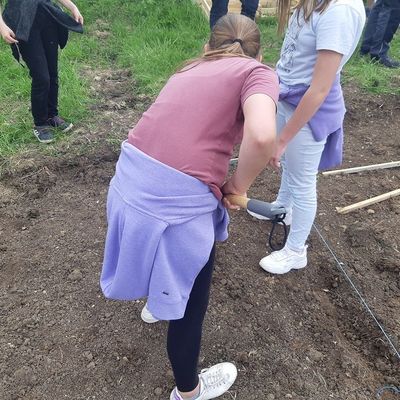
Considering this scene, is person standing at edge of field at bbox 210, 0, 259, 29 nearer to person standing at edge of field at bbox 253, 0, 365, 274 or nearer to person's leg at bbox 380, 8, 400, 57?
person's leg at bbox 380, 8, 400, 57

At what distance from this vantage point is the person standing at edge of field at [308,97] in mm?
1771

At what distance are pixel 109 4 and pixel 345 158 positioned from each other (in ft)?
15.8

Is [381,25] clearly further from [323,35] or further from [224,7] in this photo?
[323,35]

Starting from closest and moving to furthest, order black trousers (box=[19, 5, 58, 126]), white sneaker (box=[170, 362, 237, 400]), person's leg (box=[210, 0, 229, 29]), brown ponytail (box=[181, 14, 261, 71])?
1. brown ponytail (box=[181, 14, 261, 71])
2. white sneaker (box=[170, 362, 237, 400])
3. black trousers (box=[19, 5, 58, 126])
4. person's leg (box=[210, 0, 229, 29])

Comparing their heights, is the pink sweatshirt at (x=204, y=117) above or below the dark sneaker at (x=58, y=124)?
above

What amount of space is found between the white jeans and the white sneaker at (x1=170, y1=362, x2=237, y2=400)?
84 cm

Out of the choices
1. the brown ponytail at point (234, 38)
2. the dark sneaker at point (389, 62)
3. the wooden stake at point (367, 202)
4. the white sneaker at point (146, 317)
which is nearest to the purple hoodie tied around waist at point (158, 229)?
the brown ponytail at point (234, 38)

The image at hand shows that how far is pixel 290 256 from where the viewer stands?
2633 mm

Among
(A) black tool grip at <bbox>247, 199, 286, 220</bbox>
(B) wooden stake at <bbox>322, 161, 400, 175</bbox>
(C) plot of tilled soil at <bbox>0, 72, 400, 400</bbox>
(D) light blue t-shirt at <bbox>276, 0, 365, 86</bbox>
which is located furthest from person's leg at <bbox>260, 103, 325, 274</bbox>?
(B) wooden stake at <bbox>322, 161, 400, 175</bbox>

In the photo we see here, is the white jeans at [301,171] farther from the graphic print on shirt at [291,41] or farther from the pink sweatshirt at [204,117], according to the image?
the pink sweatshirt at [204,117]

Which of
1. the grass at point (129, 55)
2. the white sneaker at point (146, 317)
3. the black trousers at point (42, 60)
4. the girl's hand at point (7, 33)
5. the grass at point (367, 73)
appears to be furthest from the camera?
the grass at point (367, 73)

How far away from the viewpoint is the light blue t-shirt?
1.75m

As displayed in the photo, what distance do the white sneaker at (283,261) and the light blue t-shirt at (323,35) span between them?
1023 mm

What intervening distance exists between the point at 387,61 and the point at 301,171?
4093 millimetres
